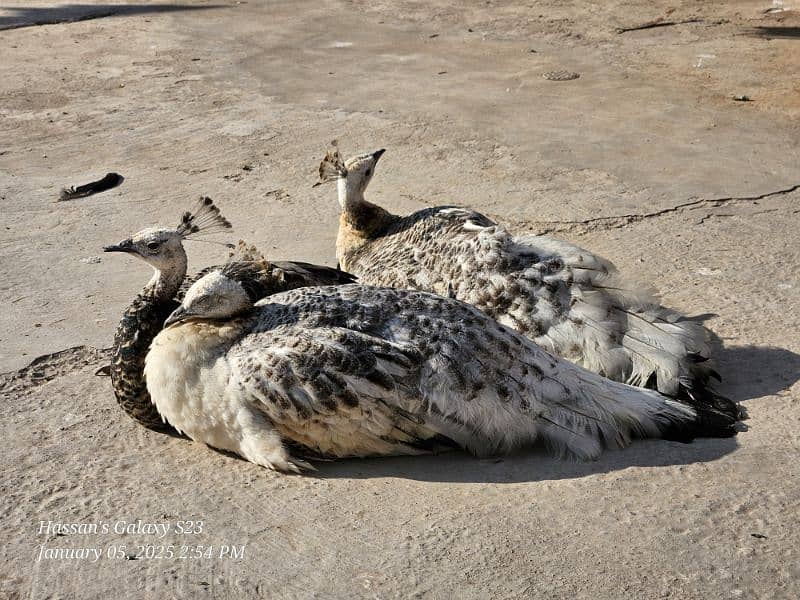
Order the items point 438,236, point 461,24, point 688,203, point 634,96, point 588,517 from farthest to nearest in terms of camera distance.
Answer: point 461,24, point 634,96, point 688,203, point 438,236, point 588,517

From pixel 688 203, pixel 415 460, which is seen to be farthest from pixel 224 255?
pixel 688 203

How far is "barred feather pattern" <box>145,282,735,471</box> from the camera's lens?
4285mm

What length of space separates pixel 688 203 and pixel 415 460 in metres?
3.79

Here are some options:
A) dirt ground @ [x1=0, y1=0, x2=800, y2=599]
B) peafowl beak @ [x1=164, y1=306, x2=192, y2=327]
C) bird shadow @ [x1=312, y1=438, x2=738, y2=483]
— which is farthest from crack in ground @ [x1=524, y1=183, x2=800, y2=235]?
peafowl beak @ [x1=164, y1=306, x2=192, y2=327]

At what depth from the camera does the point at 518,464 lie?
4402 millimetres

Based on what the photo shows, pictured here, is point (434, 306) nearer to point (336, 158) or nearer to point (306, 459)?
point (306, 459)

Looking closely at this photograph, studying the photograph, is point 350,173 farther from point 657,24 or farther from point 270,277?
point 657,24

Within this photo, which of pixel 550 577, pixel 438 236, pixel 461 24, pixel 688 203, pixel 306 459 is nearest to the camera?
pixel 550 577

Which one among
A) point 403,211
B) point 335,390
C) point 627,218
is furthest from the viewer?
point 403,211

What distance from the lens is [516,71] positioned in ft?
34.4

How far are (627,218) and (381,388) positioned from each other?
345cm

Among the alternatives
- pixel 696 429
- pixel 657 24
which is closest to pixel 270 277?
pixel 696 429

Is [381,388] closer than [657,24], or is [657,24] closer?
[381,388]

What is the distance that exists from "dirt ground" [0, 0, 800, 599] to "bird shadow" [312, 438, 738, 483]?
1 centimetres
